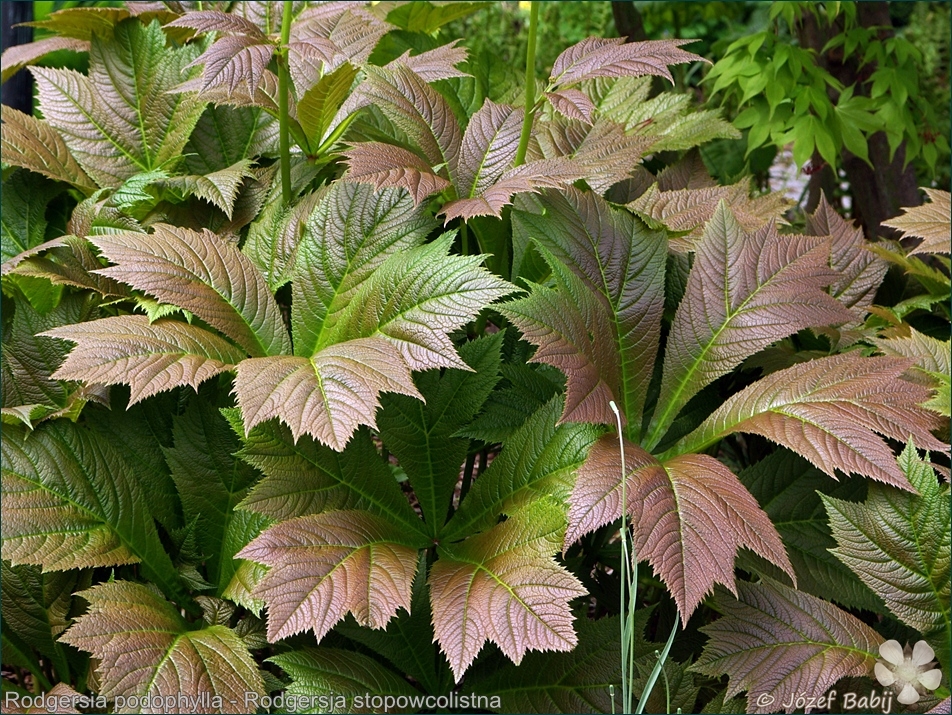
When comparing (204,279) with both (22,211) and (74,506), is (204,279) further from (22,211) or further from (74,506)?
(22,211)

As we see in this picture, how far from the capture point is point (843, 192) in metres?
3.33

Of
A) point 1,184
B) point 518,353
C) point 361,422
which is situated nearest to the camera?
point 361,422

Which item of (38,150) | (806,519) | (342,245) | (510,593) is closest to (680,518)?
(510,593)

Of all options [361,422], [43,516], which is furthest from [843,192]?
[43,516]

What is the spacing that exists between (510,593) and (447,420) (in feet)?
→ 1.08

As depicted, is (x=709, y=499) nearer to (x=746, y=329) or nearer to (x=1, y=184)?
(x=746, y=329)

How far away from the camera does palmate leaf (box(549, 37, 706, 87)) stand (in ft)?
4.21

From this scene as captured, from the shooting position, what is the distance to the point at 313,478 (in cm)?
125

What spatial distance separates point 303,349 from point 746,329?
683mm

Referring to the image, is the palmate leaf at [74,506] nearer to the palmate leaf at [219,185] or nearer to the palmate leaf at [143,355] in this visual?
the palmate leaf at [143,355]

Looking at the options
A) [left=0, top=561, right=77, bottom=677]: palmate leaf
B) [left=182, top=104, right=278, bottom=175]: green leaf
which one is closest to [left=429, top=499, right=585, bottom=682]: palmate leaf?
[left=0, top=561, right=77, bottom=677]: palmate leaf

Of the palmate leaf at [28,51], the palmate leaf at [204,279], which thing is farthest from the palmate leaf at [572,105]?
the palmate leaf at [28,51]

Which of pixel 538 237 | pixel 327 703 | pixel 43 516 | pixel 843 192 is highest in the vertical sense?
pixel 538 237

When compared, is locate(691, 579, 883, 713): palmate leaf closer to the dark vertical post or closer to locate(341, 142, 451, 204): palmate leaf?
locate(341, 142, 451, 204): palmate leaf
